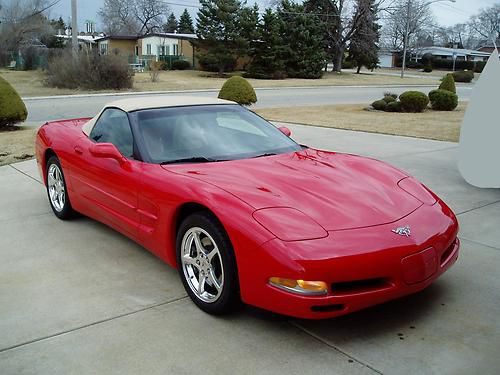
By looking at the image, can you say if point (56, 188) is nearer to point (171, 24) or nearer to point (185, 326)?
point (185, 326)

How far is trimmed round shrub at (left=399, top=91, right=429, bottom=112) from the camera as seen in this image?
17.5m

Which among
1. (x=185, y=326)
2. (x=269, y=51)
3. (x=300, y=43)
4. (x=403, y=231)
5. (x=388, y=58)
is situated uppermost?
(x=388, y=58)

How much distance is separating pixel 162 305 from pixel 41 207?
295 centimetres

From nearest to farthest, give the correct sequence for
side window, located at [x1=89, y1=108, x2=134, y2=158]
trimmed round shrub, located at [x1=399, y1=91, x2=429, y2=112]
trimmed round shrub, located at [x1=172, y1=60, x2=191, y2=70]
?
side window, located at [x1=89, y1=108, x2=134, y2=158] → trimmed round shrub, located at [x1=399, y1=91, x2=429, y2=112] → trimmed round shrub, located at [x1=172, y1=60, x2=191, y2=70]

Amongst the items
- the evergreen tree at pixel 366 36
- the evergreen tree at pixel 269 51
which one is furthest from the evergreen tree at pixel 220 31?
the evergreen tree at pixel 366 36

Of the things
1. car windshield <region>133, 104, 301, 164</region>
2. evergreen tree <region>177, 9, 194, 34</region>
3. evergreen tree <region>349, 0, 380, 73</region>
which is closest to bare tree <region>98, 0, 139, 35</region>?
evergreen tree <region>177, 9, 194, 34</region>

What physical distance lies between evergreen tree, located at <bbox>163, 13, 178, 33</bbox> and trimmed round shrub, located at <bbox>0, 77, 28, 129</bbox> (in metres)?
90.1

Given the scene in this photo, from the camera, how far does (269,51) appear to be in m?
44.2

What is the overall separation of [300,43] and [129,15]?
52.8 metres

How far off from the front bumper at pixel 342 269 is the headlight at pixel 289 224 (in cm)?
5

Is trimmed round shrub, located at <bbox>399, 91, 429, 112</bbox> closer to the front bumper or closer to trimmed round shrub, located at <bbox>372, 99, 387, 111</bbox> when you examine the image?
trimmed round shrub, located at <bbox>372, 99, 387, 111</bbox>

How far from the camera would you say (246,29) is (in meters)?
44.0

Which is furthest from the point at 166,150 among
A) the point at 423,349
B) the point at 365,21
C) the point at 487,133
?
the point at 365,21

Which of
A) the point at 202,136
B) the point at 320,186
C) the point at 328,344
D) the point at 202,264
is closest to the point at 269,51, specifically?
the point at 202,136
